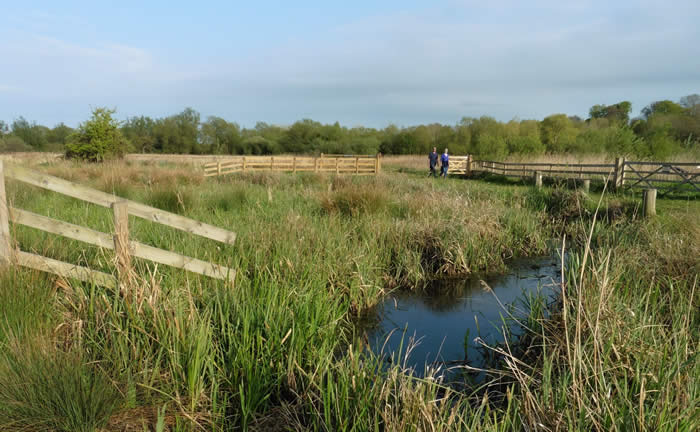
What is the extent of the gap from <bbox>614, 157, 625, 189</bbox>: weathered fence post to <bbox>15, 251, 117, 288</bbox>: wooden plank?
15.4 m

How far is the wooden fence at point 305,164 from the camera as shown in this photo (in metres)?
21.6

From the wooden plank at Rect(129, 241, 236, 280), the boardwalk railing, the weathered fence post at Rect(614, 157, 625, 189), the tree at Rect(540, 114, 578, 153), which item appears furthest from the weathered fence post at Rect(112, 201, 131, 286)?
the tree at Rect(540, 114, 578, 153)

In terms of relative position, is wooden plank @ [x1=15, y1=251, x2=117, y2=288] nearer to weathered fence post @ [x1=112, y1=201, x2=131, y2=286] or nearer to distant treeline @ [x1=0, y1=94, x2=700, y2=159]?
weathered fence post @ [x1=112, y1=201, x2=131, y2=286]

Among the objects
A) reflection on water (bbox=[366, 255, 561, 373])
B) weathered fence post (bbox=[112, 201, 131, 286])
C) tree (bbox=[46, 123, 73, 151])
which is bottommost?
reflection on water (bbox=[366, 255, 561, 373])

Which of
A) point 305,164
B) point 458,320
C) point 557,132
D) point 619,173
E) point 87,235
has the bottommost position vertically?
point 458,320

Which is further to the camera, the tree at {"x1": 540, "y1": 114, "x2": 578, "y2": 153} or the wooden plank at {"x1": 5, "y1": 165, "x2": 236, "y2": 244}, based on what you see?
the tree at {"x1": 540, "y1": 114, "x2": 578, "y2": 153}

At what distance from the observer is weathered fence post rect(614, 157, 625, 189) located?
1396 cm

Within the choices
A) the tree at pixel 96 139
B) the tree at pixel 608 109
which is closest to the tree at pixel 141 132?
the tree at pixel 96 139

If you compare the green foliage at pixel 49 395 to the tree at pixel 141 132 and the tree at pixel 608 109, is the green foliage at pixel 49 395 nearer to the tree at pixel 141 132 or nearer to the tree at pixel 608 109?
the tree at pixel 141 132

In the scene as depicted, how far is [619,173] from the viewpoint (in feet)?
46.4

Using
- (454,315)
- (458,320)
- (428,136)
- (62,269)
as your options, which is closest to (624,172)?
(454,315)

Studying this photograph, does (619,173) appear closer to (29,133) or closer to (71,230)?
(71,230)

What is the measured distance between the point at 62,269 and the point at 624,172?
53.2 ft

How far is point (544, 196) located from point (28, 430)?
1168cm
